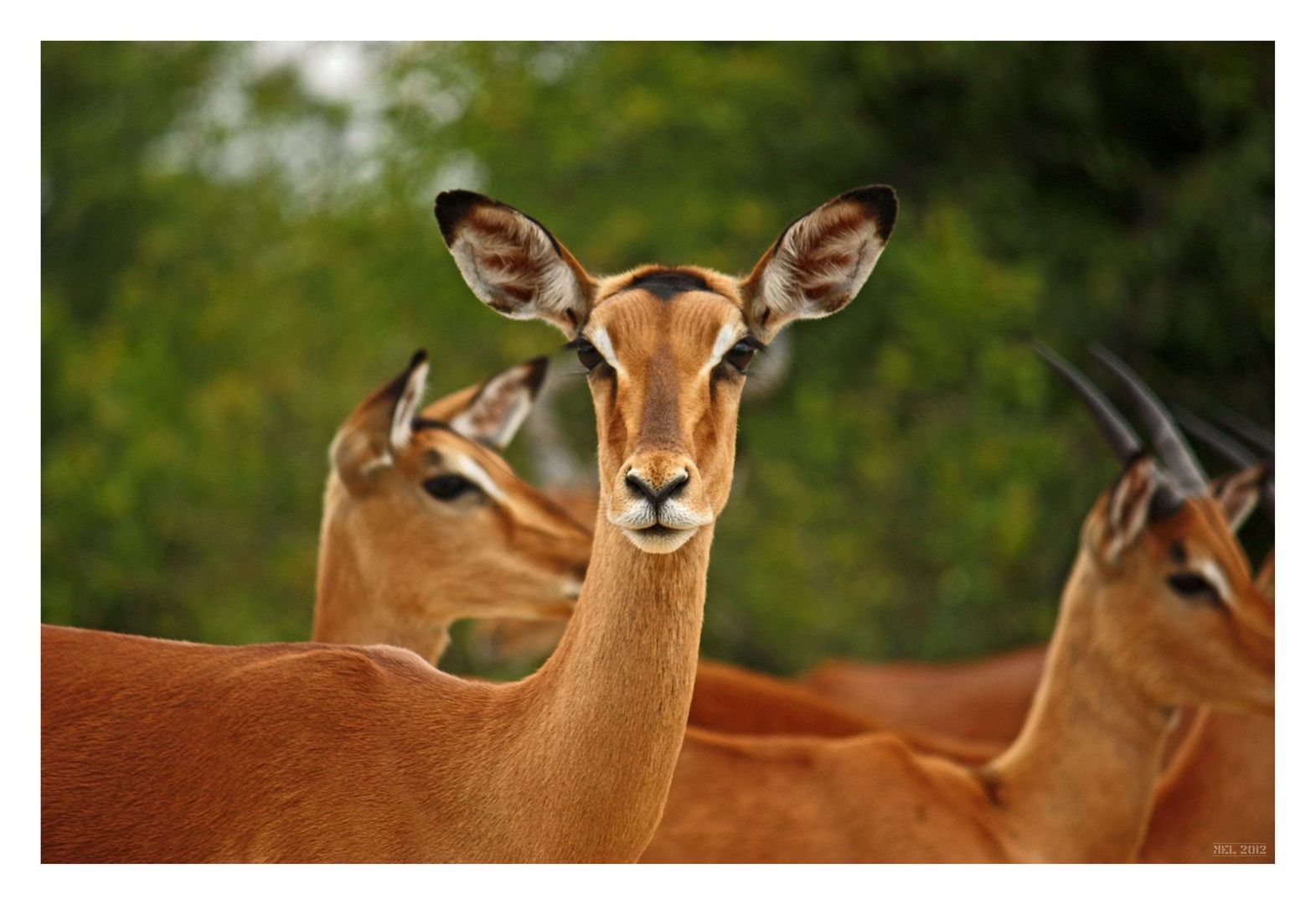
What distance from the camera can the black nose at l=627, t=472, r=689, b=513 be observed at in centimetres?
285

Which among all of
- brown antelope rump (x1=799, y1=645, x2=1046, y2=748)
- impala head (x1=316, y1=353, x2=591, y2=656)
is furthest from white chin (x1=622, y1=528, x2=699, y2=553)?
brown antelope rump (x1=799, y1=645, x2=1046, y2=748)

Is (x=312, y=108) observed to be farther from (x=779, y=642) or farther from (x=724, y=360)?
(x=724, y=360)

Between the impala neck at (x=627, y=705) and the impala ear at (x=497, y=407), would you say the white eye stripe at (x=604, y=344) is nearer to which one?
the impala neck at (x=627, y=705)

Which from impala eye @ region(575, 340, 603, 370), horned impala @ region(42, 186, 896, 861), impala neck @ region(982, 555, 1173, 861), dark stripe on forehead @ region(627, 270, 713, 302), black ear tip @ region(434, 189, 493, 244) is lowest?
impala neck @ region(982, 555, 1173, 861)

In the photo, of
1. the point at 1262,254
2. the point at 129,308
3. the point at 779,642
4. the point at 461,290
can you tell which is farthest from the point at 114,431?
the point at 1262,254

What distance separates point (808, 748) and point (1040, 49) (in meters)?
4.78

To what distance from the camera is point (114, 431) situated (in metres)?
8.16

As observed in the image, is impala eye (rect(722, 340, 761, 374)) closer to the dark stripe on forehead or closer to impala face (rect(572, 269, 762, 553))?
impala face (rect(572, 269, 762, 553))

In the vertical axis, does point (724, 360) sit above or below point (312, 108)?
below

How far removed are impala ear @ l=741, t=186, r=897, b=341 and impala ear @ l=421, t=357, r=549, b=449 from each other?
5.00 feet

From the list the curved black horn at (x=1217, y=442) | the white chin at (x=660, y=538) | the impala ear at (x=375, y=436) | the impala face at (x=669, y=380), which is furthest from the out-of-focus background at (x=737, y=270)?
the white chin at (x=660, y=538)

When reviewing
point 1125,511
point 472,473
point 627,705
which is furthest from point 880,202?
point 1125,511

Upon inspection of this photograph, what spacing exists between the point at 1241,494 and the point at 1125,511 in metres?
0.89

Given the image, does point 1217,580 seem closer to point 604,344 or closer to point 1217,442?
point 1217,442
